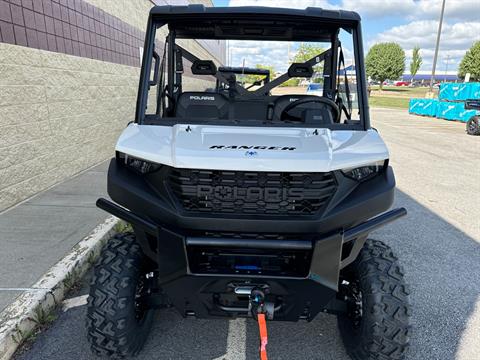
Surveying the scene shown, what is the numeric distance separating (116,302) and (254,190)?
1082 mm

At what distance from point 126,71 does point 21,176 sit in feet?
15.4

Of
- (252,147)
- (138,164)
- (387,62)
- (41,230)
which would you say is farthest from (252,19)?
(387,62)

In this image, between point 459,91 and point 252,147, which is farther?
point 459,91

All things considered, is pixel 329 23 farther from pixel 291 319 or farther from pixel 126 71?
pixel 126 71

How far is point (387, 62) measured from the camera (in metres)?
69.0

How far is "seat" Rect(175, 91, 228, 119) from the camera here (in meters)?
2.90

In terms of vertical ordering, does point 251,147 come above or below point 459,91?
above

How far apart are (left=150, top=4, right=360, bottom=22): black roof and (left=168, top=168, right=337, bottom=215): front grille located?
1116 millimetres

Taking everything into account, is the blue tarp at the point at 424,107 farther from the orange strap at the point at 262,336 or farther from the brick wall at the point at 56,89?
the orange strap at the point at 262,336

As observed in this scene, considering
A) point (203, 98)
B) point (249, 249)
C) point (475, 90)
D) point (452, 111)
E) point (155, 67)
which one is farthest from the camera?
point (452, 111)

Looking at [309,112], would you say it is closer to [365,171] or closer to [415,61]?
[365,171]

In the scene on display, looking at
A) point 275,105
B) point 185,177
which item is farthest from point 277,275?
point 275,105

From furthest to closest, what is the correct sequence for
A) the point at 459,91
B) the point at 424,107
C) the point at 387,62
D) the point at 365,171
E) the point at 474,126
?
the point at 387,62 → the point at 424,107 → the point at 459,91 → the point at 474,126 → the point at 365,171

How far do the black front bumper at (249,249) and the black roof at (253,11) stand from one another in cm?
109
